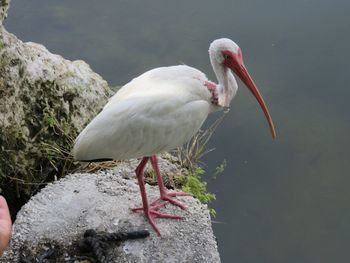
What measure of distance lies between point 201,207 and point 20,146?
1.55 metres

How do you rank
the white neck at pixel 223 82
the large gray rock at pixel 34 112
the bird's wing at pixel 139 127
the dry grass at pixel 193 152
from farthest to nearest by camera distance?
the dry grass at pixel 193 152 → the large gray rock at pixel 34 112 → the white neck at pixel 223 82 → the bird's wing at pixel 139 127

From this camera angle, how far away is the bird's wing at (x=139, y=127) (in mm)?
3895

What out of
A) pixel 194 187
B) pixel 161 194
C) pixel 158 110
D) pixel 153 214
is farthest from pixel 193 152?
pixel 158 110

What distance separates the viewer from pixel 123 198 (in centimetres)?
474

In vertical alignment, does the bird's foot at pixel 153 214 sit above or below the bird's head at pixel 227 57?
below

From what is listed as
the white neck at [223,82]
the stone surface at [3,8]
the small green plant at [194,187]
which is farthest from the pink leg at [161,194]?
the stone surface at [3,8]

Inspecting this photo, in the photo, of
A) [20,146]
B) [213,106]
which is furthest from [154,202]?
[20,146]

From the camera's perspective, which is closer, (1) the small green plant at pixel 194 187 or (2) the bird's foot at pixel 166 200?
(2) the bird's foot at pixel 166 200

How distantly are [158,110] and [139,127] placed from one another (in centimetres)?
16

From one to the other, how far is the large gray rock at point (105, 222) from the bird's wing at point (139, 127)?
0.62 meters

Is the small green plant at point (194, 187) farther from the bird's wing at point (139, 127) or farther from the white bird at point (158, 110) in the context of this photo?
the bird's wing at point (139, 127)

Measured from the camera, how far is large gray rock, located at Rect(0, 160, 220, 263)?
4297 millimetres

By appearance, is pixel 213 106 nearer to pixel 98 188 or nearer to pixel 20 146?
pixel 98 188

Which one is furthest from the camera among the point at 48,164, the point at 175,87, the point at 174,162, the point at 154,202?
the point at 174,162
